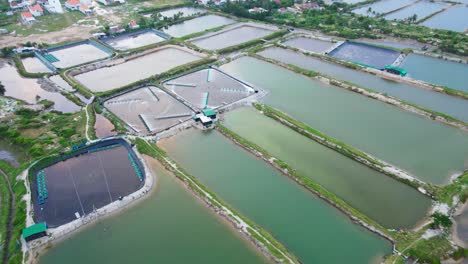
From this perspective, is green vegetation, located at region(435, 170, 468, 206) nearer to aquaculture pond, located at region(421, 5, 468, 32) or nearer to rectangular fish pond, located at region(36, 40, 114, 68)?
aquaculture pond, located at region(421, 5, 468, 32)

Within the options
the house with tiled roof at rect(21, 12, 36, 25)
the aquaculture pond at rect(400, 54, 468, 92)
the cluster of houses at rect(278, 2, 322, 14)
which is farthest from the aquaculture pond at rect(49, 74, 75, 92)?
the aquaculture pond at rect(400, 54, 468, 92)

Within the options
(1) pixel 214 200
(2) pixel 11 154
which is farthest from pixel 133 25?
(1) pixel 214 200

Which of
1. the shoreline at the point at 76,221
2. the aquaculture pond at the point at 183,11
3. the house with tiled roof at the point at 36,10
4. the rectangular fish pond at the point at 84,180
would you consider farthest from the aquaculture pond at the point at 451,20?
the house with tiled roof at the point at 36,10

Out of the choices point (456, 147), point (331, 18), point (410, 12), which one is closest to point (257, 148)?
point (456, 147)

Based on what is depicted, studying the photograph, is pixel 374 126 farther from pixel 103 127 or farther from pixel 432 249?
pixel 103 127

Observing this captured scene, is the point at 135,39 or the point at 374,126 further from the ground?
the point at 374,126

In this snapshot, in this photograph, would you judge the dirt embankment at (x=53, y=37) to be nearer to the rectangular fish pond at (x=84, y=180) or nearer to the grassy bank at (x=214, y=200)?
the rectangular fish pond at (x=84, y=180)

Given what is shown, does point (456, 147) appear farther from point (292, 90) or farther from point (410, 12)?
point (410, 12)
